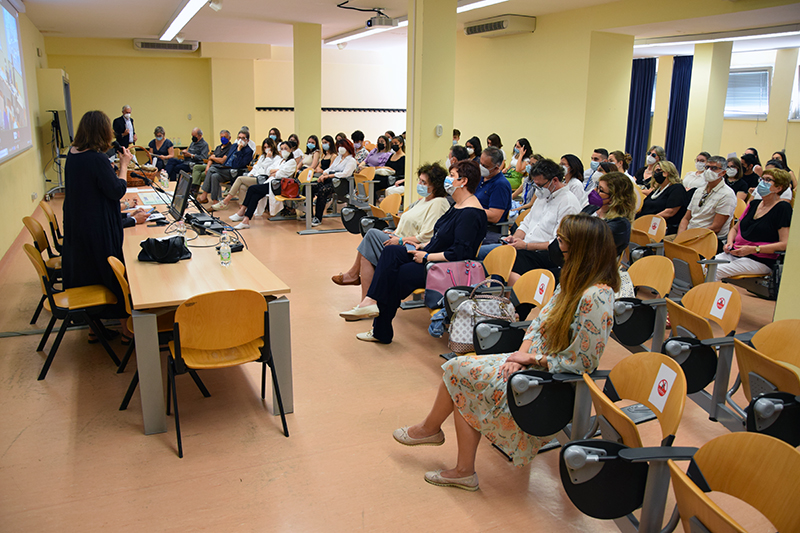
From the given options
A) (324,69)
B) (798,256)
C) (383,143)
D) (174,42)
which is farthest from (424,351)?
(324,69)

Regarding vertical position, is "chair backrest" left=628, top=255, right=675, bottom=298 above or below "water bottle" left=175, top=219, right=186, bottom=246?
below

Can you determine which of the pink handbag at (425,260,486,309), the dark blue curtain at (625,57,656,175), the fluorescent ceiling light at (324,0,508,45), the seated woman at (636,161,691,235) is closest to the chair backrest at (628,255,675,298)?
the pink handbag at (425,260,486,309)

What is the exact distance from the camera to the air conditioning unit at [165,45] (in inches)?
530

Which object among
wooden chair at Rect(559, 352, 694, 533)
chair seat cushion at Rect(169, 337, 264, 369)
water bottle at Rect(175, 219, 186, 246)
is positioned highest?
water bottle at Rect(175, 219, 186, 246)

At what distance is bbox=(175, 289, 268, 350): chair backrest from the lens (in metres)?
2.66

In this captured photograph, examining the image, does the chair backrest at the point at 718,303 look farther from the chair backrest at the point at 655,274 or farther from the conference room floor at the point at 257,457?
the conference room floor at the point at 257,457

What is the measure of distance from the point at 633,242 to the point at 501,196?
3.99 ft

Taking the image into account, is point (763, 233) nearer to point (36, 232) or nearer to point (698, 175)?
point (698, 175)

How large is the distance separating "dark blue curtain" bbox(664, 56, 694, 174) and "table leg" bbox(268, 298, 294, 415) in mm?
12379

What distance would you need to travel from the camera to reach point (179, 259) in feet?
11.6

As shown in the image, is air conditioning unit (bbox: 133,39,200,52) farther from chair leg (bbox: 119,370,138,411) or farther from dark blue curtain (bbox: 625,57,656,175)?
chair leg (bbox: 119,370,138,411)

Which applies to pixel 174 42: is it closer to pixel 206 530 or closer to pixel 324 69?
pixel 324 69

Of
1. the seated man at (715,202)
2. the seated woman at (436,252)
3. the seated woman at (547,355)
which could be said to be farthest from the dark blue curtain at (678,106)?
the seated woman at (547,355)

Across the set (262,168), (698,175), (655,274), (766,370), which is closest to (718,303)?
(655,274)
